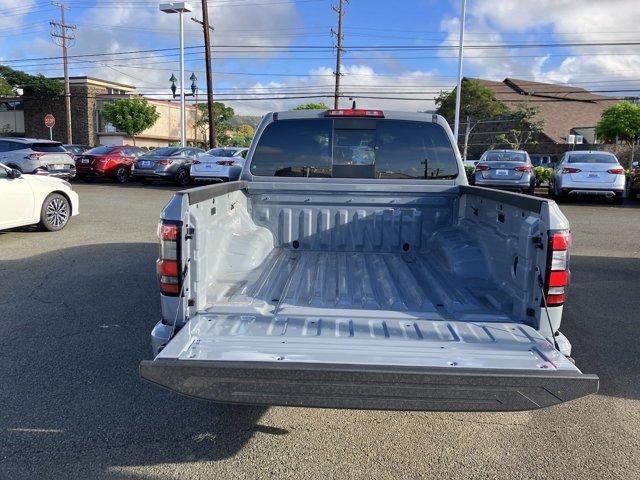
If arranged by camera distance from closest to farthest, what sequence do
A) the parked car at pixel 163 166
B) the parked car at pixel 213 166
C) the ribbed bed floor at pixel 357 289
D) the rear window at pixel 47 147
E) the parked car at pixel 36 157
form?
the ribbed bed floor at pixel 357 289, the parked car at pixel 36 157, the rear window at pixel 47 147, the parked car at pixel 213 166, the parked car at pixel 163 166

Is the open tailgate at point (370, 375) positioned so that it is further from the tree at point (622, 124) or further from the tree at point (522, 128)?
the tree at point (522, 128)

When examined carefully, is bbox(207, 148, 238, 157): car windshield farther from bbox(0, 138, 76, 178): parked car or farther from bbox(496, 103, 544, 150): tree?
bbox(496, 103, 544, 150): tree

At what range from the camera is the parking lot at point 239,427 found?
3178 mm

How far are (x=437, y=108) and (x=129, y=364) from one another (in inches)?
1706

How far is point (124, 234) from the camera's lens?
10.5m

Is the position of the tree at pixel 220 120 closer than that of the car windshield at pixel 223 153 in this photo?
No

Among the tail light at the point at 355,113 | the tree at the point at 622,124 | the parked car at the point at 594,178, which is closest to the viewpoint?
the tail light at the point at 355,113

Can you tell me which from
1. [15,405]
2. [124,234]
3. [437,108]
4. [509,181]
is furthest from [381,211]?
[437,108]

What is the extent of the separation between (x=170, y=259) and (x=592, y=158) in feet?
54.6

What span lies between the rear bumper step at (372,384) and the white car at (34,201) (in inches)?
326

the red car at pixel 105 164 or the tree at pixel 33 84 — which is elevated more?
the tree at pixel 33 84

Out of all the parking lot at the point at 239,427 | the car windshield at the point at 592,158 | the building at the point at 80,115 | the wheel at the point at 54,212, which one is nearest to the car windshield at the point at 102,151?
the wheel at the point at 54,212

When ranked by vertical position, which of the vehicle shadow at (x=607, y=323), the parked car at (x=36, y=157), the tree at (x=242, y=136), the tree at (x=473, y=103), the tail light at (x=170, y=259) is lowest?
the vehicle shadow at (x=607, y=323)

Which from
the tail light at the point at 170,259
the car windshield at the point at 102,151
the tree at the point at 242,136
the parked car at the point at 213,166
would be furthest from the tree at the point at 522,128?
the tail light at the point at 170,259
